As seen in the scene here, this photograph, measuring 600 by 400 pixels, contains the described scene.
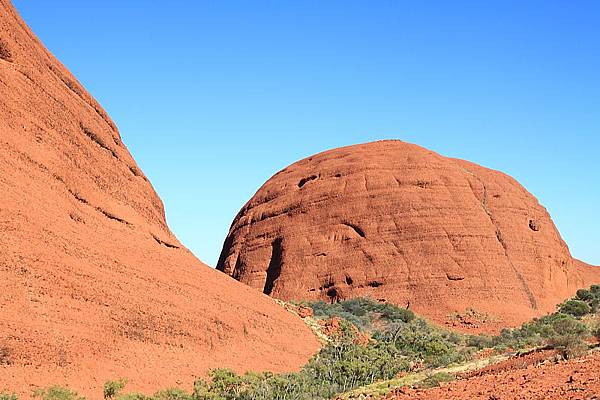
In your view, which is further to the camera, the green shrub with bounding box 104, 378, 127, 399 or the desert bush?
the desert bush

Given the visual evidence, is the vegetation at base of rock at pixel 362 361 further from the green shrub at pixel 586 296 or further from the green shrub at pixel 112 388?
the green shrub at pixel 586 296

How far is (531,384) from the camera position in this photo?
1202 cm

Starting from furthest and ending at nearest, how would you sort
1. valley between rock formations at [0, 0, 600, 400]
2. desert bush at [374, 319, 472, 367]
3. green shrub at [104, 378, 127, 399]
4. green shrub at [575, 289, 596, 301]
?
green shrub at [575, 289, 596, 301]
desert bush at [374, 319, 472, 367]
green shrub at [104, 378, 127, 399]
valley between rock formations at [0, 0, 600, 400]

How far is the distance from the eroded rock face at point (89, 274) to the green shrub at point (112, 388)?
0.24 metres

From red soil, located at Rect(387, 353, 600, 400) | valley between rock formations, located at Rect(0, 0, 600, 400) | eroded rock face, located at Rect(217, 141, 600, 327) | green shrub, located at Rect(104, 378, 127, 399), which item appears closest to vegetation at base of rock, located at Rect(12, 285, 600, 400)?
green shrub, located at Rect(104, 378, 127, 399)

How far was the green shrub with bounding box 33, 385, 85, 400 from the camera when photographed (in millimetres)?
15141

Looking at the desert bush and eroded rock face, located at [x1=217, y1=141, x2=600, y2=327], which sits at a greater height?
eroded rock face, located at [x1=217, y1=141, x2=600, y2=327]

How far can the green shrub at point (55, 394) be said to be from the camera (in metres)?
15.1

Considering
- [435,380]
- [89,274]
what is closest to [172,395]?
[89,274]

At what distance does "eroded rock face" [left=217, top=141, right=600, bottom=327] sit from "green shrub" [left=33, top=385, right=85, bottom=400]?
30893 mm

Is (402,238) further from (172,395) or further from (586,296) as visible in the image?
(172,395)

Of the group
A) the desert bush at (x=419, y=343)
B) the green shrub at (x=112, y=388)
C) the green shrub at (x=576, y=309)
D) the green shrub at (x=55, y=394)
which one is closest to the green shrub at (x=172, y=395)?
the green shrub at (x=112, y=388)

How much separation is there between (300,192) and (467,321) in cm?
1698

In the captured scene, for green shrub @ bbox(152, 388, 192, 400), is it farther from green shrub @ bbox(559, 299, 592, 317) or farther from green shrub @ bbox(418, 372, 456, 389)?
green shrub @ bbox(559, 299, 592, 317)
